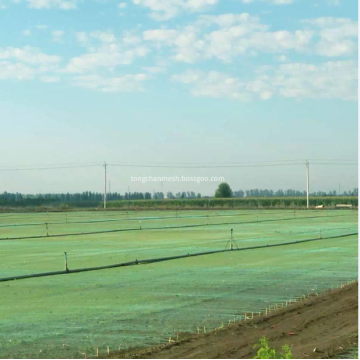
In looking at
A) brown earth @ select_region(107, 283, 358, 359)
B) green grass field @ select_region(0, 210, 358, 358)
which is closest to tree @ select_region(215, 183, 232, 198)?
green grass field @ select_region(0, 210, 358, 358)

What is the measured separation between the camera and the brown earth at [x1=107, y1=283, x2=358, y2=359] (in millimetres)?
11461

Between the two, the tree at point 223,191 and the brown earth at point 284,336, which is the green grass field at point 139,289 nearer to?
the brown earth at point 284,336

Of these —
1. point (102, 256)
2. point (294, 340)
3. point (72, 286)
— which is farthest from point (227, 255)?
point (294, 340)

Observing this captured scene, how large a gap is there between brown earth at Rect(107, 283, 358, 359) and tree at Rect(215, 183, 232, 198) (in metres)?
146

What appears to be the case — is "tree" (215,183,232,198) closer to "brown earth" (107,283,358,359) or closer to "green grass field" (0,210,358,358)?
"green grass field" (0,210,358,358)

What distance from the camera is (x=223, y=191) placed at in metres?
162

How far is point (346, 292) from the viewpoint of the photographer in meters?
17.5

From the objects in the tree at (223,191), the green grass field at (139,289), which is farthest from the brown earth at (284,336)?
the tree at (223,191)


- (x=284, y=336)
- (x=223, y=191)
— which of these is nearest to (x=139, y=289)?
(x=284, y=336)

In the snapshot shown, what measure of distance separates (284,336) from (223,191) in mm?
149335

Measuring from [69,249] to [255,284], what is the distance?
14.5m

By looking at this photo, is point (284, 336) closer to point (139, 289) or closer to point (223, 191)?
point (139, 289)

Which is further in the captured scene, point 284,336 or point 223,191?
point 223,191

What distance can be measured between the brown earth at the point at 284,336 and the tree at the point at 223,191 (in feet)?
480
